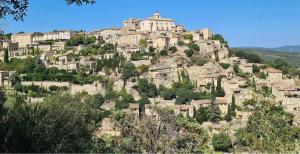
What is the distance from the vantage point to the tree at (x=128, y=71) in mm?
43844

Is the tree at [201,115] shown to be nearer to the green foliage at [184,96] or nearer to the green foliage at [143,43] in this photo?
the green foliage at [184,96]

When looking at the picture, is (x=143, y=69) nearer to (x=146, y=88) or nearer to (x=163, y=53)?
(x=146, y=88)

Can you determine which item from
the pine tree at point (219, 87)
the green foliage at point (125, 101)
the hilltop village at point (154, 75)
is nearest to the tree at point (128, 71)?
the hilltop village at point (154, 75)

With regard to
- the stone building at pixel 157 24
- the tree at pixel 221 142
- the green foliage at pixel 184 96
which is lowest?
the tree at pixel 221 142

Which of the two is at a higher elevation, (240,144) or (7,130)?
(7,130)

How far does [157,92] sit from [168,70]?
364 centimetres

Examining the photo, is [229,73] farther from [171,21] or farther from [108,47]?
[171,21]

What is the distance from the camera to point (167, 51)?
49.2m

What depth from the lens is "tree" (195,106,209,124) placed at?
36.8m

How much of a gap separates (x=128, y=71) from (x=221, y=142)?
14800 millimetres

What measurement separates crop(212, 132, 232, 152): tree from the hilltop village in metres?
1.19

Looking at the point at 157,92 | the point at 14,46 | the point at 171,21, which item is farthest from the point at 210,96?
the point at 14,46

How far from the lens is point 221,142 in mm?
31297

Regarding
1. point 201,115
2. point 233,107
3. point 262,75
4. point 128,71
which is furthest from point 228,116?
point 128,71
